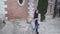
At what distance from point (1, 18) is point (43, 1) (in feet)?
10.4

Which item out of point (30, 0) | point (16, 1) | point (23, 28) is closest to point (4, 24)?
point (23, 28)

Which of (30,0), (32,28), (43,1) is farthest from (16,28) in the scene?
(30,0)

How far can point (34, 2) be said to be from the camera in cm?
1279

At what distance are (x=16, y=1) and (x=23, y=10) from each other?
1.01m

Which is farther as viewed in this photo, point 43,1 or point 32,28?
point 43,1

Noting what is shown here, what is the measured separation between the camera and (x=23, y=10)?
34.6 feet

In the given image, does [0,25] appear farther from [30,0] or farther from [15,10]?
[30,0]

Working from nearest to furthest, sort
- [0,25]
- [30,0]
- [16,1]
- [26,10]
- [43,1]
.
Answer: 1. [0,25]
2. [16,1]
3. [43,1]
4. [26,10]
5. [30,0]

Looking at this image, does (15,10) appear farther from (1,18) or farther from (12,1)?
(1,18)

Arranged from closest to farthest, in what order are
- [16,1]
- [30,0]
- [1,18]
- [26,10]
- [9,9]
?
[1,18]
[9,9]
[16,1]
[26,10]
[30,0]

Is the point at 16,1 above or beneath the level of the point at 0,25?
above

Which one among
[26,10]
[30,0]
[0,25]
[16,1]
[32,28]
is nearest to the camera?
[32,28]

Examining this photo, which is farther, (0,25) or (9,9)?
(9,9)

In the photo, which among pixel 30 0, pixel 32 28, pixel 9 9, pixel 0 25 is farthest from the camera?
pixel 30 0
